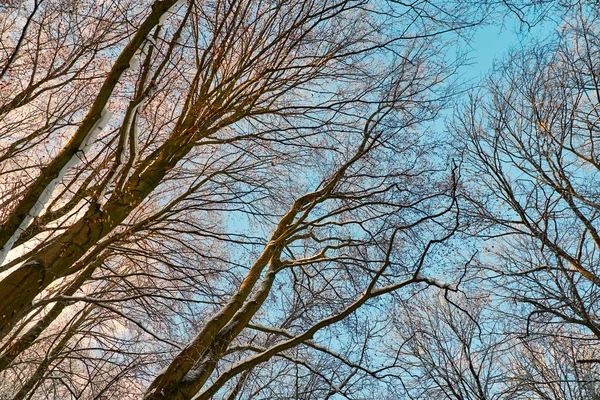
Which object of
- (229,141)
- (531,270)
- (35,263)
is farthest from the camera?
(531,270)

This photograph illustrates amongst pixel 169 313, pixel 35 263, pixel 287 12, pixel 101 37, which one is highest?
pixel 287 12

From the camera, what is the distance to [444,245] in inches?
198

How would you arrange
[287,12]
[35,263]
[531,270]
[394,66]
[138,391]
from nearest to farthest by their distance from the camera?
1. [35,263]
2. [287,12]
3. [394,66]
4. [138,391]
5. [531,270]

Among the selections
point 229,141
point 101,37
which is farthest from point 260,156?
point 101,37

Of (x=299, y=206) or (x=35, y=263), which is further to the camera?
(x=299, y=206)

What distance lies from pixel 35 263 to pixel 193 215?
404 cm

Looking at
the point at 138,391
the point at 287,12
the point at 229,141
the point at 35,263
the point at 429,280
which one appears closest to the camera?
the point at 35,263

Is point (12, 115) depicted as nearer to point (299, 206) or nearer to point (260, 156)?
point (260, 156)

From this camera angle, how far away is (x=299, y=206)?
6.07m

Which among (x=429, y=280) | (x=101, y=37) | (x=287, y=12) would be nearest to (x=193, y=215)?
(x=101, y=37)

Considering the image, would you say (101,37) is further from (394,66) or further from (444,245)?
(444,245)

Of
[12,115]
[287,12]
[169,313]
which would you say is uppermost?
[287,12]

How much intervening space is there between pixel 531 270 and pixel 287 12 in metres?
5.39

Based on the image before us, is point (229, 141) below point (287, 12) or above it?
below
